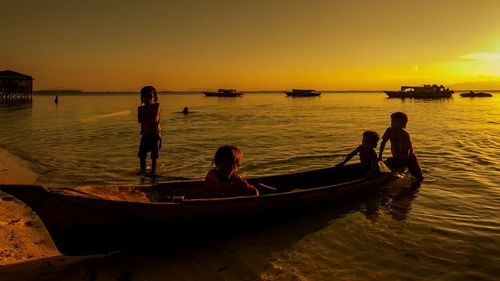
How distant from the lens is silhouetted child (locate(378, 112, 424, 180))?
954 cm

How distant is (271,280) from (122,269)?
191cm

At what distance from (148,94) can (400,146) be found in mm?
6596

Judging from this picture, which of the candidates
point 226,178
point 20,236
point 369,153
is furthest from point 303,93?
point 20,236

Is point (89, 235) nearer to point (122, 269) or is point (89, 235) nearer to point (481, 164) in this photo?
point (122, 269)

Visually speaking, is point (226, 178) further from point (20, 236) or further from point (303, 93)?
point (303, 93)

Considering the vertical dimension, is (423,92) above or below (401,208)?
above

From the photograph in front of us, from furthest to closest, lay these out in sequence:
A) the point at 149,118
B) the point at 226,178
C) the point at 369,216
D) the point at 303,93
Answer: the point at 303,93 → the point at 149,118 → the point at 369,216 → the point at 226,178

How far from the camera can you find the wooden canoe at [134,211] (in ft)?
14.6

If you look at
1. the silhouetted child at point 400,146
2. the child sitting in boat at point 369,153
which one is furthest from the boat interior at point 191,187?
the silhouetted child at point 400,146

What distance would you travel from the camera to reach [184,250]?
538 cm

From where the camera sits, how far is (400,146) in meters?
9.61

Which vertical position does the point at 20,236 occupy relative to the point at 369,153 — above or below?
below

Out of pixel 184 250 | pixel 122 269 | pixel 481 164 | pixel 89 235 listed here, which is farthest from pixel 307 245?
pixel 481 164

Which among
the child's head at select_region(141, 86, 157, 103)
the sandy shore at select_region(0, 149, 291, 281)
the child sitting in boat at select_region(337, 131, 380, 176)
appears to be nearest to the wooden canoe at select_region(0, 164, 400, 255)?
the sandy shore at select_region(0, 149, 291, 281)
